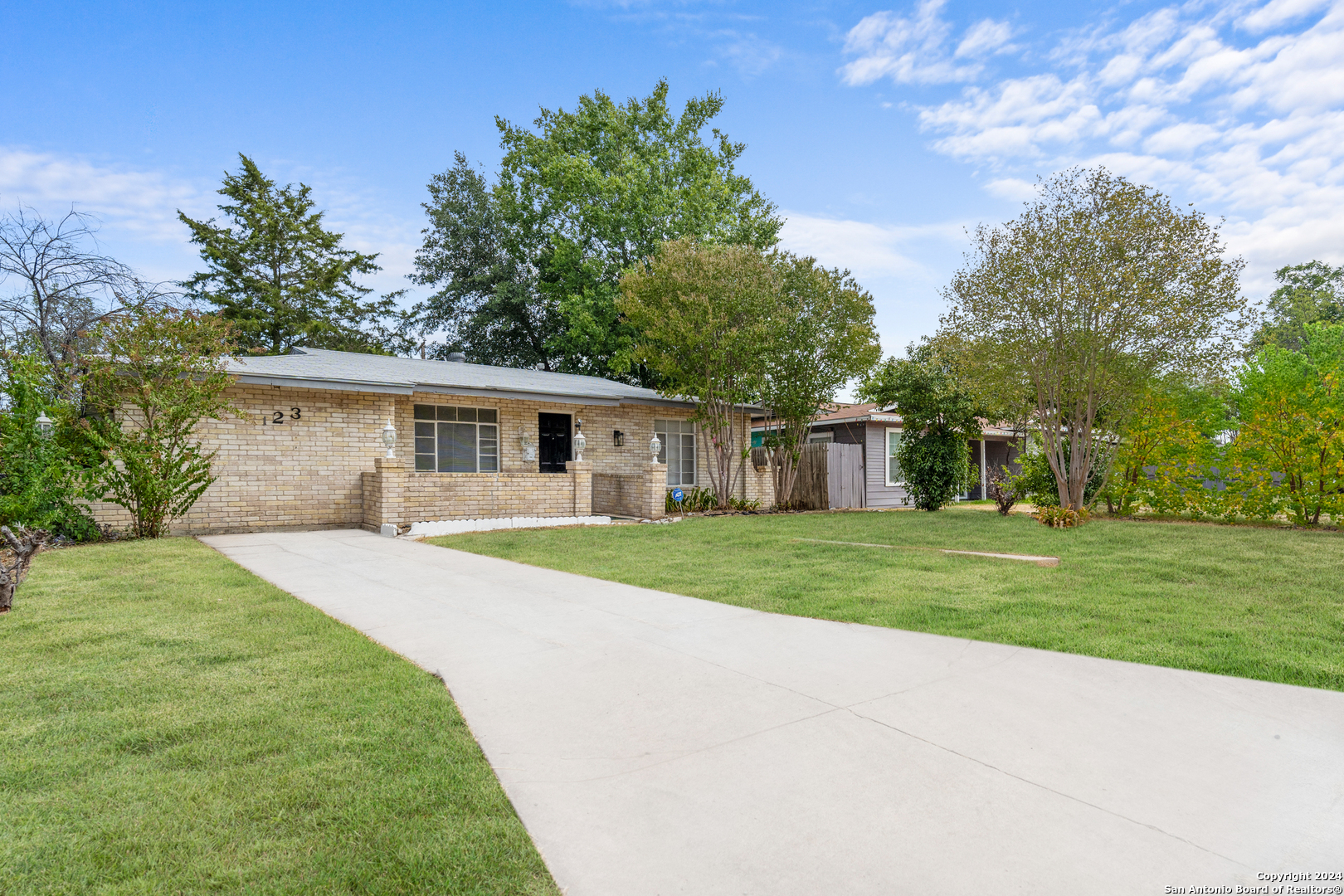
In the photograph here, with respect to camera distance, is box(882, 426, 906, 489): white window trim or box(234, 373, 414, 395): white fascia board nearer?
box(234, 373, 414, 395): white fascia board

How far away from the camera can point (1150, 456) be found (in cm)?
1270

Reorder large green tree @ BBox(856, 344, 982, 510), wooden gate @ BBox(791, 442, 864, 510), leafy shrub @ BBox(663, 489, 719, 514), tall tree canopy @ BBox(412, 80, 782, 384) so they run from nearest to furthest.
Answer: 1. leafy shrub @ BBox(663, 489, 719, 514)
2. large green tree @ BBox(856, 344, 982, 510)
3. wooden gate @ BBox(791, 442, 864, 510)
4. tall tree canopy @ BBox(412, 80, 782, 384)

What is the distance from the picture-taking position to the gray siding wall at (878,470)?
19984 mm

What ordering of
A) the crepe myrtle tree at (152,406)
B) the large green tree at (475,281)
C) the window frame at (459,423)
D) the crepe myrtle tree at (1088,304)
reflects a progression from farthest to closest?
the large green tree at (475,281)
the window frame at (459,423)
the crepe myrtle tree at (1088,304)
the crepe myrtle tree at (152,406)

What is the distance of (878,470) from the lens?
20266 mm

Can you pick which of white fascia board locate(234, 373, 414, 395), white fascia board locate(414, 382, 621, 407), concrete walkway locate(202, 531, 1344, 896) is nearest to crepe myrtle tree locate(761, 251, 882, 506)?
white fascia board locate(414, 382, 621, 407)

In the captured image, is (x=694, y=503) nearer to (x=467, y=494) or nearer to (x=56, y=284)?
(x=467, y=494)

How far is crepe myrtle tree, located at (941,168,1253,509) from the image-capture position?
11.8 m

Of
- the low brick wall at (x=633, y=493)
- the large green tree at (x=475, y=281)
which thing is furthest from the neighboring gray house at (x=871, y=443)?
the large green tree at (x=475, y=281)

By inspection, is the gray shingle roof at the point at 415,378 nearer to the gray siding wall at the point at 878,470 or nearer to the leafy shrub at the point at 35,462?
the leafy shrub at the point at 35,462

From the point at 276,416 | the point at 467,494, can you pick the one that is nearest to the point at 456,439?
the point at 467,494

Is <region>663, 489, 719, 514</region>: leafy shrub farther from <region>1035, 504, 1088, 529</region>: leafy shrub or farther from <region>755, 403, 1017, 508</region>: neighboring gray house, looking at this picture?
<region>1035, 504, 1088, 529</region>: leafy shrub

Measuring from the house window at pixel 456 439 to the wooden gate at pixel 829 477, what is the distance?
755cm

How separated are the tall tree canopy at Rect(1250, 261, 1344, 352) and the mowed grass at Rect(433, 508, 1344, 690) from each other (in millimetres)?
34480
